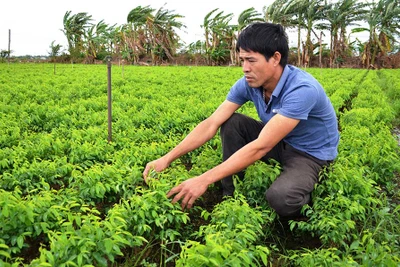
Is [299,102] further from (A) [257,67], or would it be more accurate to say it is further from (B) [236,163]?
(B) [236,163]

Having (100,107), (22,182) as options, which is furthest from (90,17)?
(22,182)

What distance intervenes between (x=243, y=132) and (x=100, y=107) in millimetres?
5421

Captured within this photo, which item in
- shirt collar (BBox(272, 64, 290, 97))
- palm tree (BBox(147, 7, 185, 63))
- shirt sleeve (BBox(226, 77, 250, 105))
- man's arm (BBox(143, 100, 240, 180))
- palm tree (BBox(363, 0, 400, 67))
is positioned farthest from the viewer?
palm tree (BBox(147, 7, 185, 63))

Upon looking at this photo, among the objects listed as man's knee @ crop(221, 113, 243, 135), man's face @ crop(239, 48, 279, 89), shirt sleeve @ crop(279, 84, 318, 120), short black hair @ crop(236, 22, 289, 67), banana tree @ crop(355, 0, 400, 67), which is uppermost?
banana tree @ crop(355, 0, 400, 67)

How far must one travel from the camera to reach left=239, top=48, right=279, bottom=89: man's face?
2.82 meters

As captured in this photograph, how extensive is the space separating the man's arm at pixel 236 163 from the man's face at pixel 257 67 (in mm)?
396

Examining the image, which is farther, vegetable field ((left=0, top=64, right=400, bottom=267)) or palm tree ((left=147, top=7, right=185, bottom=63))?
palm tree ((left=147, top=7, right=185, bottom=63))

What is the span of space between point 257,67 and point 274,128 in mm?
524

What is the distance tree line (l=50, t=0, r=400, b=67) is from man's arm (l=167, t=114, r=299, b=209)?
30.0 m

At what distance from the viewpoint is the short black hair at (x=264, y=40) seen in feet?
9.06

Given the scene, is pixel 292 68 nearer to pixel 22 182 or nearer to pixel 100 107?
pixel 22 182

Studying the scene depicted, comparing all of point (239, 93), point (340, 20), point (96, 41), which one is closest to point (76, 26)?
point (96, 41)

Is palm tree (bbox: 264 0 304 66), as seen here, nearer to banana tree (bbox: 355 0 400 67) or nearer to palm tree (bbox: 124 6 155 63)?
banana tree (bbox: 355 0 400 67)

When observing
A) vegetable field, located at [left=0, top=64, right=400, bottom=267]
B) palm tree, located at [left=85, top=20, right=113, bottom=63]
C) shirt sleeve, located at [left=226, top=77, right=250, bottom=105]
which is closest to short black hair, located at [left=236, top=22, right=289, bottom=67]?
shirt sleeve, located at [left=226, top=77, right=250, bottom=105]
